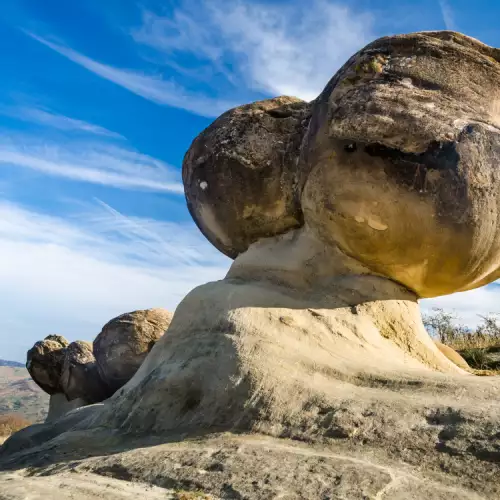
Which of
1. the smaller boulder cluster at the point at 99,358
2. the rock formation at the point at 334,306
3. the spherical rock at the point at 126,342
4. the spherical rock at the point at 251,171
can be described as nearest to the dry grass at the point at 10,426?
the smaller boulder cluster at the point at 99,358

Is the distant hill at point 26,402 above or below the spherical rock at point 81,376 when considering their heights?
below

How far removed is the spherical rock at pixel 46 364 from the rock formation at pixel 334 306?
20.0 ft

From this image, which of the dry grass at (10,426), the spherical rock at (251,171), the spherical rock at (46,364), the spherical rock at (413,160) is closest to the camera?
the spherical rock at (413,160)

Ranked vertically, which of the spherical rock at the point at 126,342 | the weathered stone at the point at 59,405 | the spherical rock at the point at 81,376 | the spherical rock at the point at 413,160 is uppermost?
the spherical rock at the point at 413,160

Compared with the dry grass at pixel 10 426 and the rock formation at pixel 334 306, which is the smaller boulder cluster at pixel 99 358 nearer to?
the dry grass at pixel 10 426

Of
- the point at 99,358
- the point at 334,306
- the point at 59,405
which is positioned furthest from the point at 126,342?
the point at 334,306

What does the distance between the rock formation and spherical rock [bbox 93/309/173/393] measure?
376 centimetres

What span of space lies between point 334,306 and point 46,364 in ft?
24.5

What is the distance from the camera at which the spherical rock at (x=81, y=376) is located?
27.3 feet

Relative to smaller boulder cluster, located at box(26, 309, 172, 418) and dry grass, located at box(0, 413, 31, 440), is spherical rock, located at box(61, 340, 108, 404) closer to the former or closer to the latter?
smaller boulder cluster, located at box(26, 309, 172, 418)

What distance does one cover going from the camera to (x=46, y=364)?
940 cm

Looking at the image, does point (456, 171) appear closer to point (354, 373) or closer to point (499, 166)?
point (499, 166)

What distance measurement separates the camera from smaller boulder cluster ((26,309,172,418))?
7.44 metres

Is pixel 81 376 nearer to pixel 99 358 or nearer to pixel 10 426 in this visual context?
pixel 99 358
